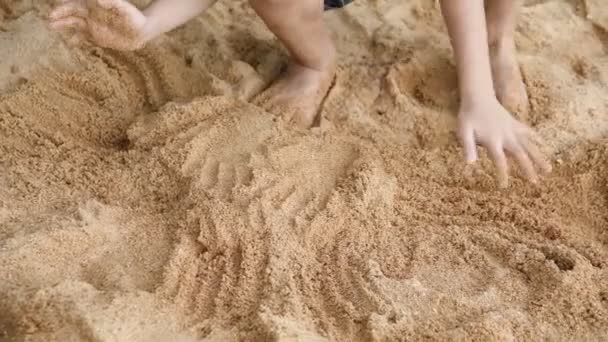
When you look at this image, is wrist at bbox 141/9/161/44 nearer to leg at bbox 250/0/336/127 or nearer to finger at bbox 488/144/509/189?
leg at bbox 250/0/336/127

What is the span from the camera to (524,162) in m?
1.49

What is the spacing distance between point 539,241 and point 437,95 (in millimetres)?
522

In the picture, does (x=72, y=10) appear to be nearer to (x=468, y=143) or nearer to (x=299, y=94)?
(x=299, y=94)

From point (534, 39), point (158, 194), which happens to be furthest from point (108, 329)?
point (534, 39)

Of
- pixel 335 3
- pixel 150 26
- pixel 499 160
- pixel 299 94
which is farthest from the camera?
pixel 335 3

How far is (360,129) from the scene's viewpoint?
1.81m

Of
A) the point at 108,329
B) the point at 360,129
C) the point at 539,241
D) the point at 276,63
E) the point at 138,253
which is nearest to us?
the point at 108,329

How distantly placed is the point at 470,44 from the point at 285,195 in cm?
54

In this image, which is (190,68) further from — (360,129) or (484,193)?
(484,193)

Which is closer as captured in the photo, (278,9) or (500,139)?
(500,139)

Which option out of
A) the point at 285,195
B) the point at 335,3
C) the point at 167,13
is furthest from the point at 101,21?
the point at 335,3

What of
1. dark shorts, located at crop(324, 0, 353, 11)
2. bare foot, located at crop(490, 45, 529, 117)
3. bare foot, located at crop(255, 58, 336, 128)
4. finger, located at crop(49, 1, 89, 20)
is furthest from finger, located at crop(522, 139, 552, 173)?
finger, located at crop(49, 1, 89, 20)

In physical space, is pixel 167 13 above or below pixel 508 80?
above

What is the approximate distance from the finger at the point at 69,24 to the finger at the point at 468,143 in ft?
2.58
